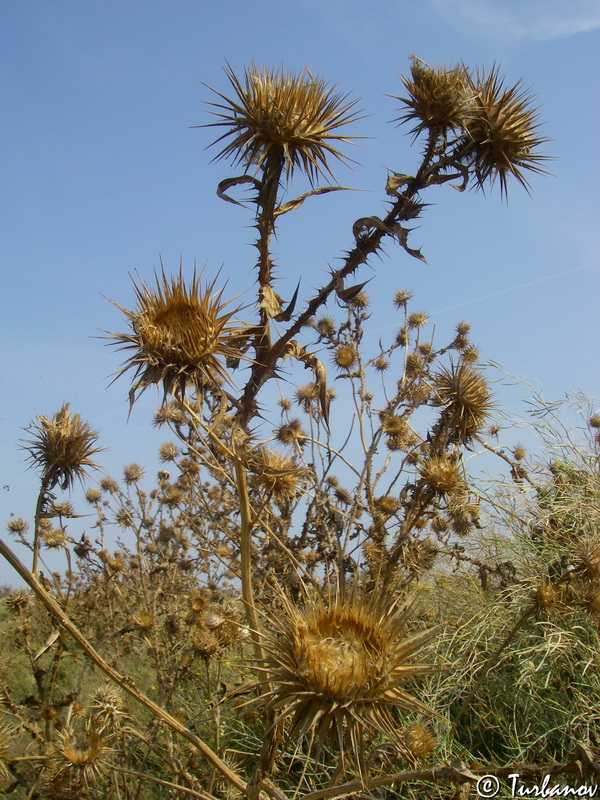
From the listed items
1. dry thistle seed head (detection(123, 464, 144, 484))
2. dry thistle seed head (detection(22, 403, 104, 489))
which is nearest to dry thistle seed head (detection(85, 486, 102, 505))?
dry thistle seed head (detection(123, 464, 144, 484))

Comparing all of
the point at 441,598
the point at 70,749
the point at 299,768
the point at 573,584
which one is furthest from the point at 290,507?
the point at 70,749

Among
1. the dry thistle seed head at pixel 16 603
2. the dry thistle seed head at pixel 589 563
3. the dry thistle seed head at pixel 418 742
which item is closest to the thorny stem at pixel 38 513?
the dry thistle seed head at pixel 418 742

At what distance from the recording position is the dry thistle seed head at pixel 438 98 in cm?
334

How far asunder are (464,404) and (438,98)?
1912 mm

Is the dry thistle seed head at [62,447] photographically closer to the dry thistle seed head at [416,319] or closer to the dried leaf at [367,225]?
the dried leaf at [367,225]

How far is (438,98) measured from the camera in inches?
131

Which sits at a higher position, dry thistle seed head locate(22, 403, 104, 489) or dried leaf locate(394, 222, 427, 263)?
dried leaf locate(394, 222, 427, 263)

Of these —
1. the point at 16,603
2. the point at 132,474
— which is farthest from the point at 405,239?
the point at 132,474

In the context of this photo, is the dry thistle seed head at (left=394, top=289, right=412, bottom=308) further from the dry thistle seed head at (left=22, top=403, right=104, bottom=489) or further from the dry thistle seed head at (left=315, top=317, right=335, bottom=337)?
the dry thistle seed head at (left=22, top=403, right=104, bottom=489)

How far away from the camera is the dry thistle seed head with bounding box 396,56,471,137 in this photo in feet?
11.0

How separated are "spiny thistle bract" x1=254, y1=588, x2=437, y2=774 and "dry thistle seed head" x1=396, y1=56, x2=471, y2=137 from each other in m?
2.45

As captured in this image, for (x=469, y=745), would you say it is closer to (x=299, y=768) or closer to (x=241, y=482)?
(x=299, y=768)

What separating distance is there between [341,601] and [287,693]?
41 centimetres

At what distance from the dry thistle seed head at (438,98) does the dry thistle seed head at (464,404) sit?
1644 mm
